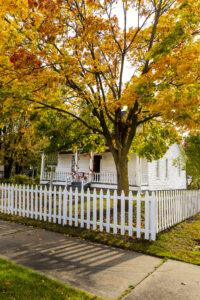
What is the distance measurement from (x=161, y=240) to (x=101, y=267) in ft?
7.43

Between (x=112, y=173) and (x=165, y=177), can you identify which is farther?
(x=165, y=177)

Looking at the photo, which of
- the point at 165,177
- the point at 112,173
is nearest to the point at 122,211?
the point at 112,173

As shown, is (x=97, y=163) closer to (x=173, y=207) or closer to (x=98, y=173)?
(x=98, y=173)

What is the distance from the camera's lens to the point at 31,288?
3279 millimetres

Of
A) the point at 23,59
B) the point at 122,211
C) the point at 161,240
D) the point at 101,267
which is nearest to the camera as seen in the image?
the point at 101,267

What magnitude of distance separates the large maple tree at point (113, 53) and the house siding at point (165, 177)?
10.8 meters

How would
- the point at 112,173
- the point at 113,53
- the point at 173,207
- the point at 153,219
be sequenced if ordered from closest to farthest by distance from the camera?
1. the point at 153,219
2. the point at 173,207
3. the point at 113,53
4. the point at 112,173

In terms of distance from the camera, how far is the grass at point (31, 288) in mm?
3064

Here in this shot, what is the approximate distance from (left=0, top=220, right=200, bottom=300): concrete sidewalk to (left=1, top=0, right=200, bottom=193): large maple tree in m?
4.09

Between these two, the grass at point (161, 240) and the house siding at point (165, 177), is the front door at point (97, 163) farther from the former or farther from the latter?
the grass at point (161, 240)

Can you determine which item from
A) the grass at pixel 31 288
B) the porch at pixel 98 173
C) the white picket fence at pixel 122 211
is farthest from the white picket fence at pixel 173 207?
the porch at pixel 98 173

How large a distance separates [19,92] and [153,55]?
4.35 meters

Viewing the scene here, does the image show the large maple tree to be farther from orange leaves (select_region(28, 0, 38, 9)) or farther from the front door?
the front door

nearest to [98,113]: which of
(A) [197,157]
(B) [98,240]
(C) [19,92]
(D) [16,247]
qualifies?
(C) [19,92]
